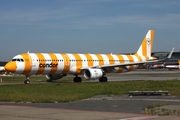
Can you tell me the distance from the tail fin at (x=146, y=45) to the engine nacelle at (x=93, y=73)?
13055 millimetres

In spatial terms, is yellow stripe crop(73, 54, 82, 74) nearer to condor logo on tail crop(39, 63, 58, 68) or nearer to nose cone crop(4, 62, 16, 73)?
condor logo on tail crop(39, 63, 58, 68)

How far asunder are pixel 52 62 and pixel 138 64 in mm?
12175

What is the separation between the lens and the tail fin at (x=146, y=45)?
195 ft

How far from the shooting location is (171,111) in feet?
56.0

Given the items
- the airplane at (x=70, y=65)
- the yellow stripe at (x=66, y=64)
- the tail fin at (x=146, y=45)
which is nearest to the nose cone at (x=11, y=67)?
the airplane at (x=70, y=65)

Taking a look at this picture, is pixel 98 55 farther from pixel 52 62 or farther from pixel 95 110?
pixel 95 110

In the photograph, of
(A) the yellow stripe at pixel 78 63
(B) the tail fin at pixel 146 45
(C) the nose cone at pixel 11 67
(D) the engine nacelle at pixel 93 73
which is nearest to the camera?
(C) the nose cone at pixel 11 67

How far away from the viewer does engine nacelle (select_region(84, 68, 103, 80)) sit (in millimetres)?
46938

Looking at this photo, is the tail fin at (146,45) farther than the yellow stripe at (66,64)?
Yes

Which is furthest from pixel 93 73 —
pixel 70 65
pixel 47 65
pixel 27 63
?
pixel 27 63

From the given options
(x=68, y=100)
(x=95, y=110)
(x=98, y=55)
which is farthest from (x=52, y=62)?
(x=95, y=110)

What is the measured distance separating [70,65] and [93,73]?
3310 mm

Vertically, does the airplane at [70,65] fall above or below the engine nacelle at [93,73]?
above

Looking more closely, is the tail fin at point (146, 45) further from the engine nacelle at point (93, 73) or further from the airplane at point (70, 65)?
the engine nacelle at point (93, 73)
